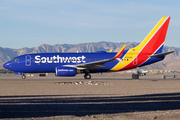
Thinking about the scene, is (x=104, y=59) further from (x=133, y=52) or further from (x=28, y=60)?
(x=28, y=60)

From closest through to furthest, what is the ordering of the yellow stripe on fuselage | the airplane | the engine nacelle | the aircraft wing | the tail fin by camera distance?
the engine nacelle < the aircraft wing < the airplane < the yellow stripe on fuselage < the tail fin

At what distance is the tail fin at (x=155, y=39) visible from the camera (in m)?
47.7

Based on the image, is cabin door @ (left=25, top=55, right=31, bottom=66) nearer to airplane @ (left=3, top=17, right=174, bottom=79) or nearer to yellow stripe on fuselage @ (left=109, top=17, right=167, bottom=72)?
airplane @ (left=3, top=17, right=174, bottom=79)

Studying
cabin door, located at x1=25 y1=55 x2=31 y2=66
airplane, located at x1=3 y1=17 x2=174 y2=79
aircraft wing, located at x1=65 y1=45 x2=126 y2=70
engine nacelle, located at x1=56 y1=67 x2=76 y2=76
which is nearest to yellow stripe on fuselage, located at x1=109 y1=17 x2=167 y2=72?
airplane, located at x1=3 y1=17 x2=174 y2=79

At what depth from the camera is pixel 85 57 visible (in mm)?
47219

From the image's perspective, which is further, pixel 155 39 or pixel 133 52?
pixel 155 39

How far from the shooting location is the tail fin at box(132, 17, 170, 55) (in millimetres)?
47688

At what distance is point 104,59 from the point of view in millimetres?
46938

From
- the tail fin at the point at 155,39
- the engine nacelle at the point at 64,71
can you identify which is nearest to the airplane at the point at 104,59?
the tail fin at the point at 155,39

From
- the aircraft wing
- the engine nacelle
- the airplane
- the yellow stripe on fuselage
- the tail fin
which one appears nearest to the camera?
the engine nacelle

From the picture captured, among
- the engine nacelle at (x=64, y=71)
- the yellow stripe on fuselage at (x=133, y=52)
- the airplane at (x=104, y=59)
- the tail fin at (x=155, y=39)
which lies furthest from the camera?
the tail fin at (x=155, y=39)

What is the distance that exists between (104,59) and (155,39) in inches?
388

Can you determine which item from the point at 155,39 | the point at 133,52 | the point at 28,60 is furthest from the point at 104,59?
the point at 28,60

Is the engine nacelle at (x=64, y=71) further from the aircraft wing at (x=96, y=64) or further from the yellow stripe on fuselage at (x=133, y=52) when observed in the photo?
the yellow stripe on fuselage at (x=133, y=52)
